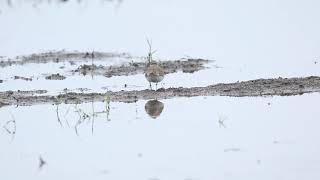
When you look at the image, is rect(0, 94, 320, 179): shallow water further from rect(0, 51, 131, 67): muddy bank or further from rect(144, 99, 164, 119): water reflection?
rect(0, 51, 131, 67): muddy bank

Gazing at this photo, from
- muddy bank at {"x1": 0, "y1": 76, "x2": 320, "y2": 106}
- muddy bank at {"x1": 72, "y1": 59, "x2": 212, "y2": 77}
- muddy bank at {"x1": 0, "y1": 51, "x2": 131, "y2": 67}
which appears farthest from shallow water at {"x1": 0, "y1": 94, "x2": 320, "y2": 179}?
muddy bank at {"x1": 0, "y1": 51, "x2": 131, "y2": 67}

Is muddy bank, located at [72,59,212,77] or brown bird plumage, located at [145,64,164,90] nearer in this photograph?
brown bird plumage, located at [145,64,164,90]

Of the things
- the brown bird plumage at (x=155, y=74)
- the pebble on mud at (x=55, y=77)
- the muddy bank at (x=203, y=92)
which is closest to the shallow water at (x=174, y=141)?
the muddy bank at (x=203, y=92)

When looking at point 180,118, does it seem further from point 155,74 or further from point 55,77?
point 55,77

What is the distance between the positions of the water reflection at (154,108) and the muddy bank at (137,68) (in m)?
2.50

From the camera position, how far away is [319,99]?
10.5 metres

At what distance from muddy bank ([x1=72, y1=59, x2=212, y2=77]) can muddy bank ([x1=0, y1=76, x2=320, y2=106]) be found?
1804 millimetres

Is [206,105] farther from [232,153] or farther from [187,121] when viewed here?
[232,153]

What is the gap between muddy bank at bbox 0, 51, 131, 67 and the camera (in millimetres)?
15555

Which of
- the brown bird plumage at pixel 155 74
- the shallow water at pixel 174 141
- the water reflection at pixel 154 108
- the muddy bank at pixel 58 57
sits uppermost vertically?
the muddy bank at pixel 58 57

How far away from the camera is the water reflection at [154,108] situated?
10250mm

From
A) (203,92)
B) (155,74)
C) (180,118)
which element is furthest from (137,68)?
(180,118)

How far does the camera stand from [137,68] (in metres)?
14.0

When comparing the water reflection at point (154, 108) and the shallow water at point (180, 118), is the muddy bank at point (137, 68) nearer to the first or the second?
the shallow water at point (180, 118)
